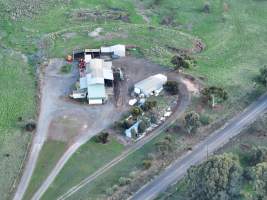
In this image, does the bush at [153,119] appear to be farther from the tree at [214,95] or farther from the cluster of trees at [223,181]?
the cluster of trees at [223,181]

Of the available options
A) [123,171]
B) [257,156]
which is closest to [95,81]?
[123,171]

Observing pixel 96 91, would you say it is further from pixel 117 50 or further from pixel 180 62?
pixel 180 62

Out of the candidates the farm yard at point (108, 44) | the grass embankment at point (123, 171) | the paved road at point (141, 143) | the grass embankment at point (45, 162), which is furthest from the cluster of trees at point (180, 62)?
the grass embankment at point (45, 162)

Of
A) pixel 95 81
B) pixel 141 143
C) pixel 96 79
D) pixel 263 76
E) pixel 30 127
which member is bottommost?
pixel 141 143

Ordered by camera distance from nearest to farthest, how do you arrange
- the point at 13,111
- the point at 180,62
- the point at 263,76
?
the point at 13,111
the point at 263,76
the point at 180,62

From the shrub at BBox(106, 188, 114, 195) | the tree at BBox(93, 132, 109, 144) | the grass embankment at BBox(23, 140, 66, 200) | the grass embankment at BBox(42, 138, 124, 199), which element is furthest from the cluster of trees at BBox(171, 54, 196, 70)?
the shrub at BBox(106, 188, 114, 195)

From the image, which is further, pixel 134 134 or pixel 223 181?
pixel 134 134

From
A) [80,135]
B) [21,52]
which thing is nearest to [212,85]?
[80,135]
